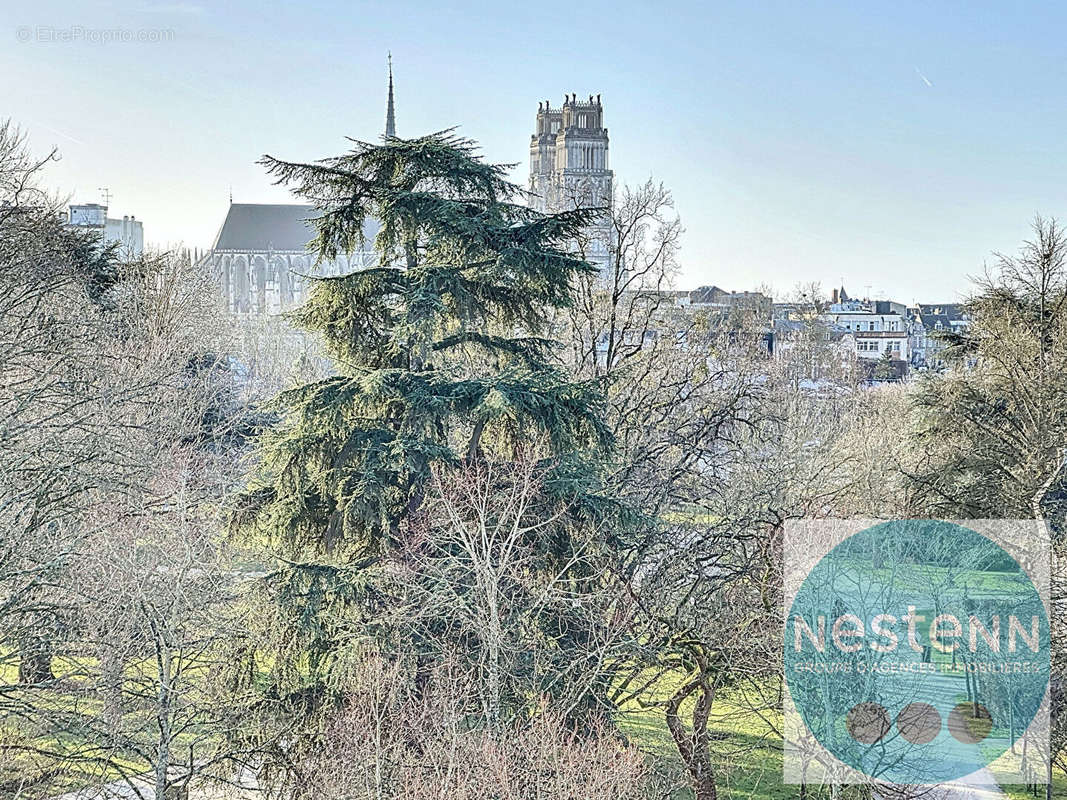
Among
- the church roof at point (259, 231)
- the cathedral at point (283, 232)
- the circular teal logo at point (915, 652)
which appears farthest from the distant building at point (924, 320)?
the circular teal logo at point (915, 652)

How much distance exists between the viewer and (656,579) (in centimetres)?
1400

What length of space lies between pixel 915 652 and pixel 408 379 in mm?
10060

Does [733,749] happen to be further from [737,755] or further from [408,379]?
[408,379]

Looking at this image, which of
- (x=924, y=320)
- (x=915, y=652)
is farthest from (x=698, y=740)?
(x=924, y=320)

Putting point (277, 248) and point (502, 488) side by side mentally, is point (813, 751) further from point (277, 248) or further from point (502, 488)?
point (277, 248)

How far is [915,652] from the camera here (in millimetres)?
16500

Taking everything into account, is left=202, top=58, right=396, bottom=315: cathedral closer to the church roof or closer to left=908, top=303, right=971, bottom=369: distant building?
the church roof

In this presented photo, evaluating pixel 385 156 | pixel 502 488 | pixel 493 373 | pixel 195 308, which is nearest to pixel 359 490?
pixel 502 488

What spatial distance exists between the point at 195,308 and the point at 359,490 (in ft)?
64.3

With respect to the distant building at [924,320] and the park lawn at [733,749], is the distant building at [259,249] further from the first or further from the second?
the park lawn at [733,749]

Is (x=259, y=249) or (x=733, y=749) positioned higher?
(x=259, y=249)

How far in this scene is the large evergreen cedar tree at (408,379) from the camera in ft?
36.4

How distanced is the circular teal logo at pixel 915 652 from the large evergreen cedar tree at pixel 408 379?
2.83 metres

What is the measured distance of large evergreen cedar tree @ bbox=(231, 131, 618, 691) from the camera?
11.1 meters
